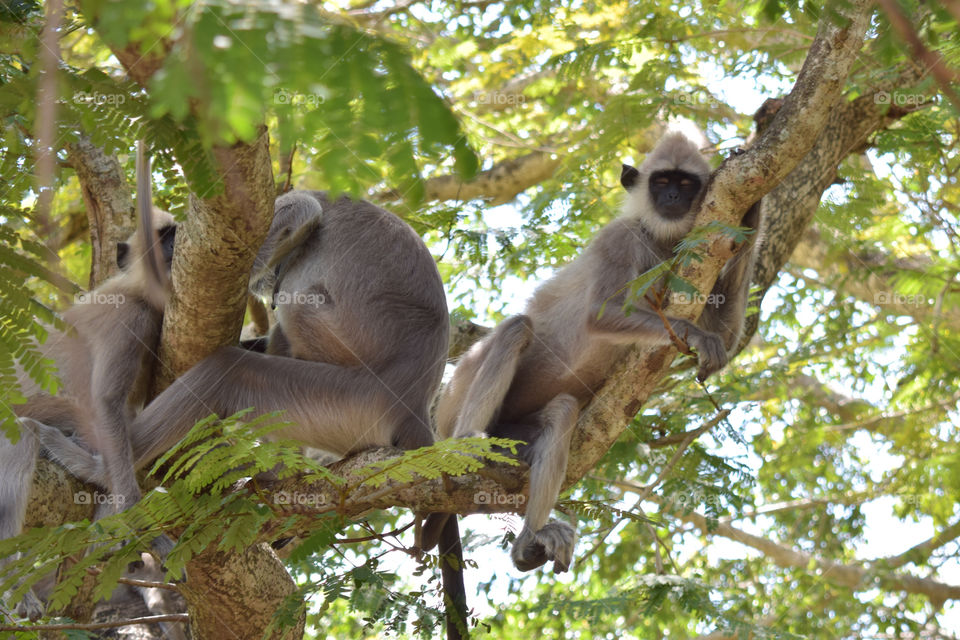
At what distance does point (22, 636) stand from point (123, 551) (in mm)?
377

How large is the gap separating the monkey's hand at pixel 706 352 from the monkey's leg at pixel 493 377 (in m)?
0.99

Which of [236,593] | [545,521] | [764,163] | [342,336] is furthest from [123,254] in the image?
[764,163]

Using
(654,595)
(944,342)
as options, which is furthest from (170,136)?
(944,342)

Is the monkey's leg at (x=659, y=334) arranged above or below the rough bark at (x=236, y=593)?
above

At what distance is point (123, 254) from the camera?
15.0 feet

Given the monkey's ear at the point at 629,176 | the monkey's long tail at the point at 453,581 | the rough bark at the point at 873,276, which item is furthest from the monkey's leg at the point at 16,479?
the rough bark at the point at 873,276

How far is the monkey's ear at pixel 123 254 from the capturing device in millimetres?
4555

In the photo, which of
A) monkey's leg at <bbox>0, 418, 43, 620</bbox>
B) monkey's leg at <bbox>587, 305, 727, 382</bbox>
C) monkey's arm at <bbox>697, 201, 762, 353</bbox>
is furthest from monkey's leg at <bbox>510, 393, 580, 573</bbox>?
monkey's leg at <bbox>0, 418, 43, 620</bbox>

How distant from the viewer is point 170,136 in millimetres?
2021

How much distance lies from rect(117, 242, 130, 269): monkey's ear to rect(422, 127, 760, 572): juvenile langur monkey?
1.83 metres

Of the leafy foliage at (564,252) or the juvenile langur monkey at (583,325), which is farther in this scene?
the juvenile langur monkey at (583,325)

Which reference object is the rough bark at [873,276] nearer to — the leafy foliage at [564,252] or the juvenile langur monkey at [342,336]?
the leafy foliage at [564,252]

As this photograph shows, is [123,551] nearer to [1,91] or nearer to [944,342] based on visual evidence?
[1,91]

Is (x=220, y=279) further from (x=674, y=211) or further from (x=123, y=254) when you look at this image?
(x=674, y=211)
